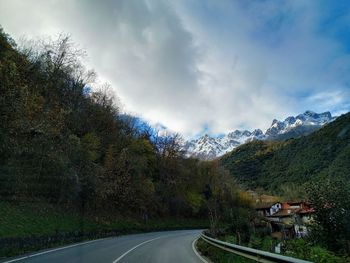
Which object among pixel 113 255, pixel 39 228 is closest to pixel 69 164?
pixel 39 228

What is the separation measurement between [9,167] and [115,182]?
74.5 feet

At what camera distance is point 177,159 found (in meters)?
77.8

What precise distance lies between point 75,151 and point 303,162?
128 metres

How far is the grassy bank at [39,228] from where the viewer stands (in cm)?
1627

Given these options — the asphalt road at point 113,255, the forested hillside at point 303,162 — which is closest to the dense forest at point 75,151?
the asphalt road at point 113,255

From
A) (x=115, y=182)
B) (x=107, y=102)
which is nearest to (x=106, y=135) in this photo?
(x=107, y=102)

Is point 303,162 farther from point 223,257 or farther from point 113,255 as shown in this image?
point 223,257

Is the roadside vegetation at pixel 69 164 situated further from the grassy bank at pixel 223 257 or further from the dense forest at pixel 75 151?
the grassy bank at pixel 223 257

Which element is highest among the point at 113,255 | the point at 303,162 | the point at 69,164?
the point at 303,162

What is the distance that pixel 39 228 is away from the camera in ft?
79.6

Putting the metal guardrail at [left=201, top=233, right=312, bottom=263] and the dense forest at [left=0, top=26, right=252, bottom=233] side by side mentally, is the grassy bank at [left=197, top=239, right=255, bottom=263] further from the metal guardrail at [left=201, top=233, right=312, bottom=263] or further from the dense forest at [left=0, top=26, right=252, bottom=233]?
the dense forest at [left=0, top=26, right=252, bottom=233]

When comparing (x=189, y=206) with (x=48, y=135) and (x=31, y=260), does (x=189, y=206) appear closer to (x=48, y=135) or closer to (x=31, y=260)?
(x=48, y=135)

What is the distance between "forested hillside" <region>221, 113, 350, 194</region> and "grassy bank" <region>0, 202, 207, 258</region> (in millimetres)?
77677

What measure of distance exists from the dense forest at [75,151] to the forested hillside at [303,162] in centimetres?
4899
